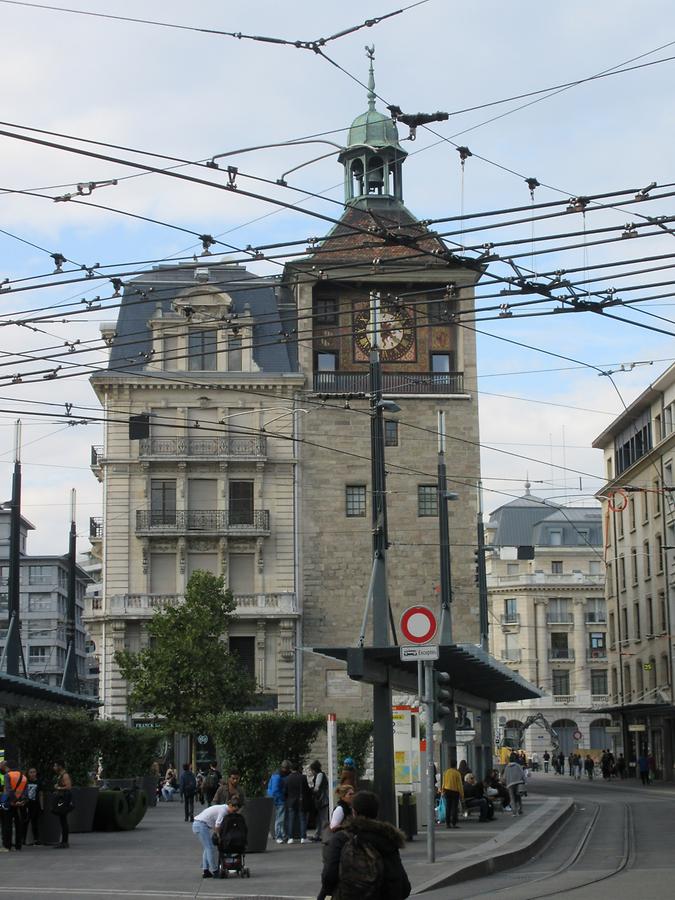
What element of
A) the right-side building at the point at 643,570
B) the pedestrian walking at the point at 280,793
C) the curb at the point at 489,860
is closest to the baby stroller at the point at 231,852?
the curb at the point at 489,860

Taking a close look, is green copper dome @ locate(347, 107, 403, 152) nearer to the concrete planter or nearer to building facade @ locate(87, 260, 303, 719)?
building facade @ locate(87, 260, 303, 719)

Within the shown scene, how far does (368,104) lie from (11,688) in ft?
144

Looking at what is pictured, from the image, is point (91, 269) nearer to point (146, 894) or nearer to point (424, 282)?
point (146, 894)

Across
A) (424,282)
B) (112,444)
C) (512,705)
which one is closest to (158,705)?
(112,444)

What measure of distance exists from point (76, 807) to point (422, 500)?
3336 centimetres

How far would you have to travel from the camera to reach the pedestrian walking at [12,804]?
23734mm

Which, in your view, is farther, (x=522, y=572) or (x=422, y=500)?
(x=522, y=572)

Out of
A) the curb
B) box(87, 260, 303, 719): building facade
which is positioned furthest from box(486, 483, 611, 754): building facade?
the curb

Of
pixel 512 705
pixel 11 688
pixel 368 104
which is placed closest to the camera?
pixel 11 688

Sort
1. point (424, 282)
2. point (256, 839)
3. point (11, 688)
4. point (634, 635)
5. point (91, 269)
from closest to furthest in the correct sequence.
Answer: point (91, 269) → point (256, 839) → point (11, 688) → point (424, 282) → point (634, 635)

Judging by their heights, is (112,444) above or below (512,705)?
above

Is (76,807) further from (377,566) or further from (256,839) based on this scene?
(377,566)

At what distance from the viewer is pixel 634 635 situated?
255 feet

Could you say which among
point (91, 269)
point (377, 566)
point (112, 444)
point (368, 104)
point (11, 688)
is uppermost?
point (368, 104)
